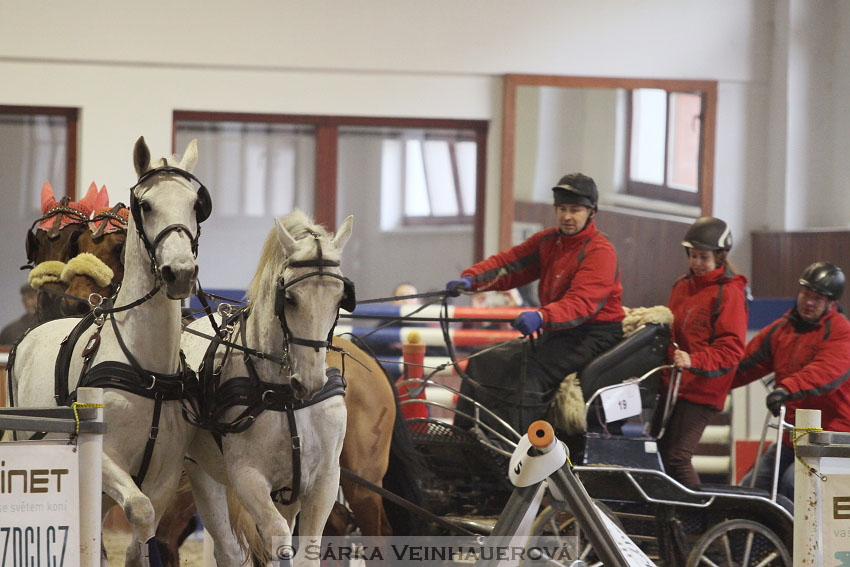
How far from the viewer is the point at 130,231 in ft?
11.1

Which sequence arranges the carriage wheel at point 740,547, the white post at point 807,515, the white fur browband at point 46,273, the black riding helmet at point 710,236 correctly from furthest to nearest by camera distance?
the black riding helmet at point 710,236
the carriage wheel at point 740,547
the white fur browband at point 46,273
the white post at point 807,515

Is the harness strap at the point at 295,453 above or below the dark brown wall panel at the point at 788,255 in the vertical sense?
below

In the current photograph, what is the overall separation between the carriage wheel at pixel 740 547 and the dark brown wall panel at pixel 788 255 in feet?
11.8

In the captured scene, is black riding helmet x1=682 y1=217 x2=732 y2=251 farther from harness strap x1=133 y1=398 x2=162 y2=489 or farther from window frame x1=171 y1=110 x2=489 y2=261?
window frame x1=171 y1=110 x2=489 y2=261

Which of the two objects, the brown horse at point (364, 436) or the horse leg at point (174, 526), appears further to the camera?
the horse leg at point (174, 526)

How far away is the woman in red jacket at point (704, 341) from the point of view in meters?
4.80

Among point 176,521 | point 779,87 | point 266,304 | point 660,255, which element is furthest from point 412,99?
point 266,304

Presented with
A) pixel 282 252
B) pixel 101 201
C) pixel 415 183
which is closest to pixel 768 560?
pixel 282 252

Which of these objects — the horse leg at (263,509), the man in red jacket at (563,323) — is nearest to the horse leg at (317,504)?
the horse leg at (263,509)

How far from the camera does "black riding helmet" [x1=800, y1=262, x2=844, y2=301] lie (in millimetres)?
4953

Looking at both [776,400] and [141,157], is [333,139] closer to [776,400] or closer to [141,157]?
[776,400]

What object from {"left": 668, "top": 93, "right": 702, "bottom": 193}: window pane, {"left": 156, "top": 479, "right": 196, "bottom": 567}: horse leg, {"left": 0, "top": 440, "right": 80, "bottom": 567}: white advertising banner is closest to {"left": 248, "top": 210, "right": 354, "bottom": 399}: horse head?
{"left": 0, "top": 440, "right": 80, "bottom": 567}: white advertising banner

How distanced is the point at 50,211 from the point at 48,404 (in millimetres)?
1323

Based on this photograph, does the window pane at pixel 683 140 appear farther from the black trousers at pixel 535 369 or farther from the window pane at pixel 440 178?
the black trousers at pixel 535 369
